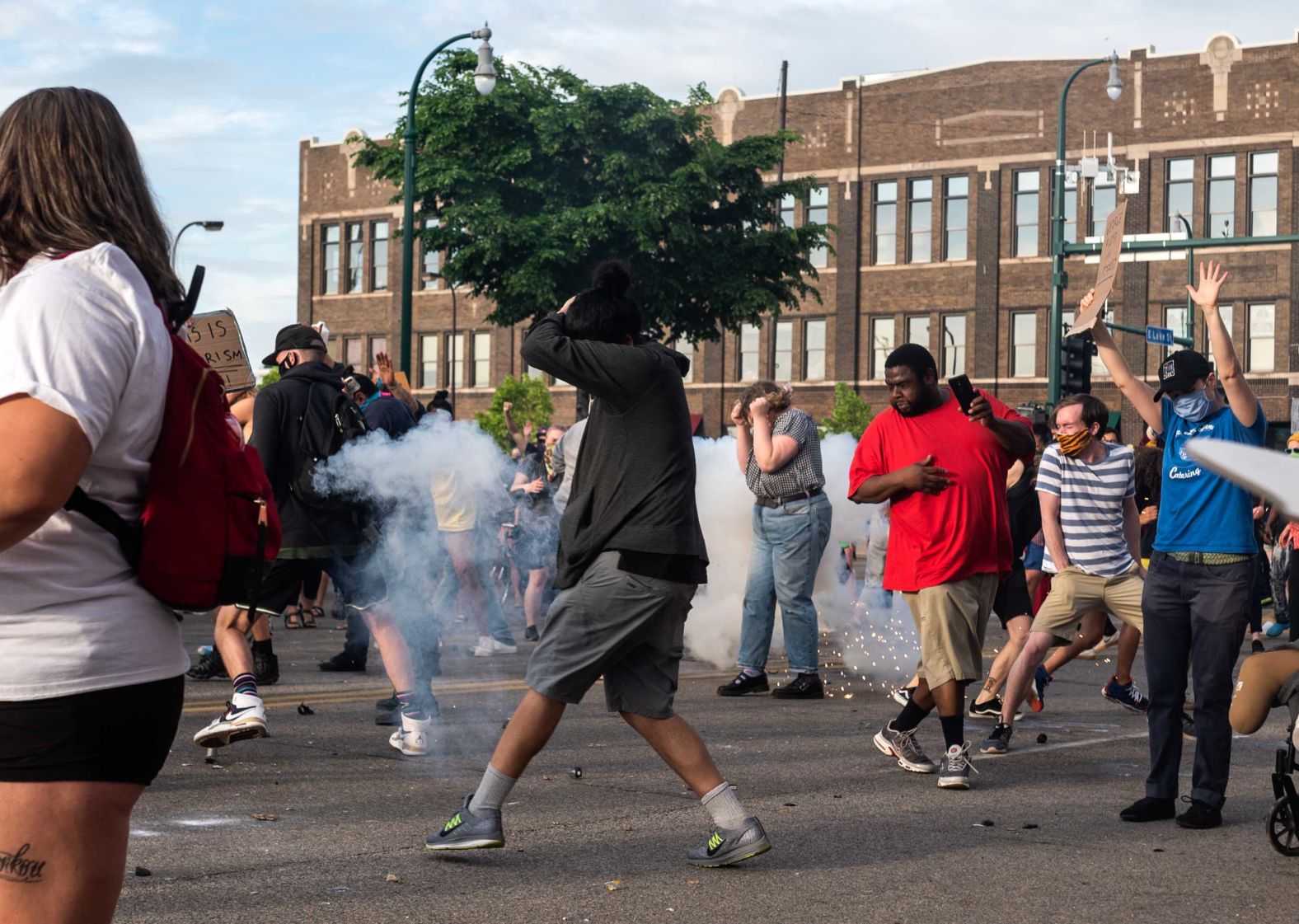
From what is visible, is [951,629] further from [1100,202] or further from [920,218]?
[920,218]

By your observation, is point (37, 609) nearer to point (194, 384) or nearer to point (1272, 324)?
point (194, 384)

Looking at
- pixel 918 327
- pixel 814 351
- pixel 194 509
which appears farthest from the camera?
pixel 814 351

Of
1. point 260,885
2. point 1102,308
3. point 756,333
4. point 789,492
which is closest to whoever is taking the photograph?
point 260,885

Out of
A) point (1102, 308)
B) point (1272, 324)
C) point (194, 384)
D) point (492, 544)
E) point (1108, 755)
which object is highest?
point (1272, 324)

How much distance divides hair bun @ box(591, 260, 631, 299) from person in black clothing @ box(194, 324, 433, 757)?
2.26 metres

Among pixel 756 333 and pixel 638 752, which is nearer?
pixel 638 752

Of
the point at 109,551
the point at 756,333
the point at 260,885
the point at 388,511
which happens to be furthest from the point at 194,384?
the point at 756,333

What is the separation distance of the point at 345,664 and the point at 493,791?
586 cm

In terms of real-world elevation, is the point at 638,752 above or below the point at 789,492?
below

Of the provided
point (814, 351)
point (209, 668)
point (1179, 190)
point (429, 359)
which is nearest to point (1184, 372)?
point (209, 668)

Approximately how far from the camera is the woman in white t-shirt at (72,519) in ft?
7.45

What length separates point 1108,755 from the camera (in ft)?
26.7

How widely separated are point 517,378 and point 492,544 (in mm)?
42781

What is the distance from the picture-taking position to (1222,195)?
46625 mm
